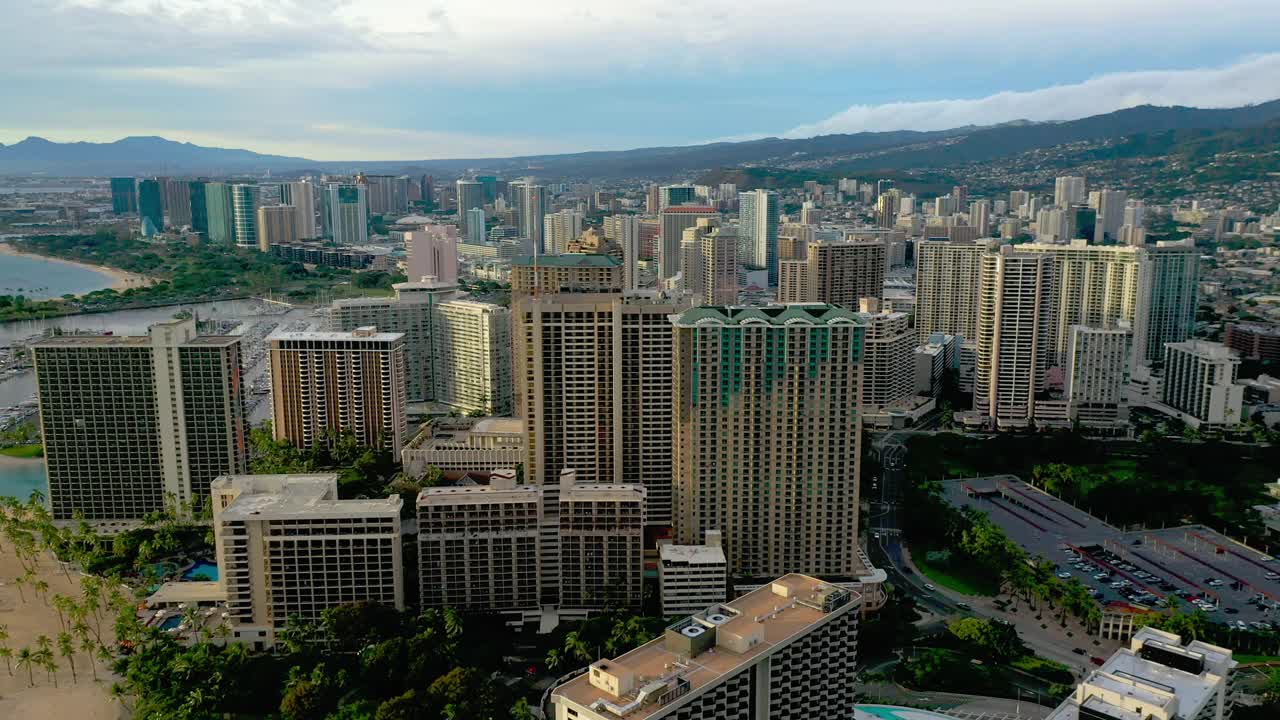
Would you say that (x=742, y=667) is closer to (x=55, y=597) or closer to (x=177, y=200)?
(x=55, y=597)

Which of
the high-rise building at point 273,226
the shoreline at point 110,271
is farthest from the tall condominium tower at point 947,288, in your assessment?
the high-rise building at point 273,226

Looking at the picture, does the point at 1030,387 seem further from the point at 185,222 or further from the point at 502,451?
the point at 185,222

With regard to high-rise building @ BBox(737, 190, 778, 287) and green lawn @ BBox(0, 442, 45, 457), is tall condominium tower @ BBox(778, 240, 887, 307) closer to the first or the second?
high-rise building @ BBox(737, 190, 778, 287)

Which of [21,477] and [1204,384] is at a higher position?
[1204,384]

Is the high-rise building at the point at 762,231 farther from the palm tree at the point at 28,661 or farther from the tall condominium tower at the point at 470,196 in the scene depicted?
the palm tree at the point at 28,661

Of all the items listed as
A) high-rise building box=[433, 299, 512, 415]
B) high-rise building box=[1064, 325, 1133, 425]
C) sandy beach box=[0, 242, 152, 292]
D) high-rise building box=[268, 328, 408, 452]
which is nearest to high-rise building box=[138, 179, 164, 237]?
sandy beach box=[0, 242, 152, 292]

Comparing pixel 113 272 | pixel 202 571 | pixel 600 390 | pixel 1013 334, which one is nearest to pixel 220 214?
pixel 113 272
